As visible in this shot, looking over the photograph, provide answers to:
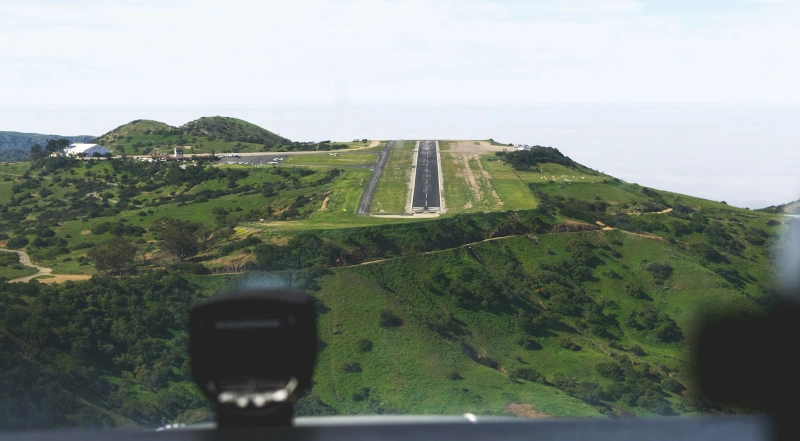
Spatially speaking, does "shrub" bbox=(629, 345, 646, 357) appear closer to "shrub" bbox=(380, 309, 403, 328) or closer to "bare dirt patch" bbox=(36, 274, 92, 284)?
"shrub" bbox=(380, 309, 403, 328)

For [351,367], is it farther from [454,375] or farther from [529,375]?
[529,375]

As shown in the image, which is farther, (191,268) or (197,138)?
(197,138)

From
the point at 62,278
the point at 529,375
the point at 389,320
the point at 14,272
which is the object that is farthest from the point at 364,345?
the point at 14,272

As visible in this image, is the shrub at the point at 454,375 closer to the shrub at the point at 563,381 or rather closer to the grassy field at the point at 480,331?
the grassy field at the point at 480,331

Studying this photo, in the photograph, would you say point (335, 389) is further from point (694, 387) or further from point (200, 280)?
point (694, 387)

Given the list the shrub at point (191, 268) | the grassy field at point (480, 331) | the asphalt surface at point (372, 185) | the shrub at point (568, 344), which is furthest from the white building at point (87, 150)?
the shrub at point (568, 344)
